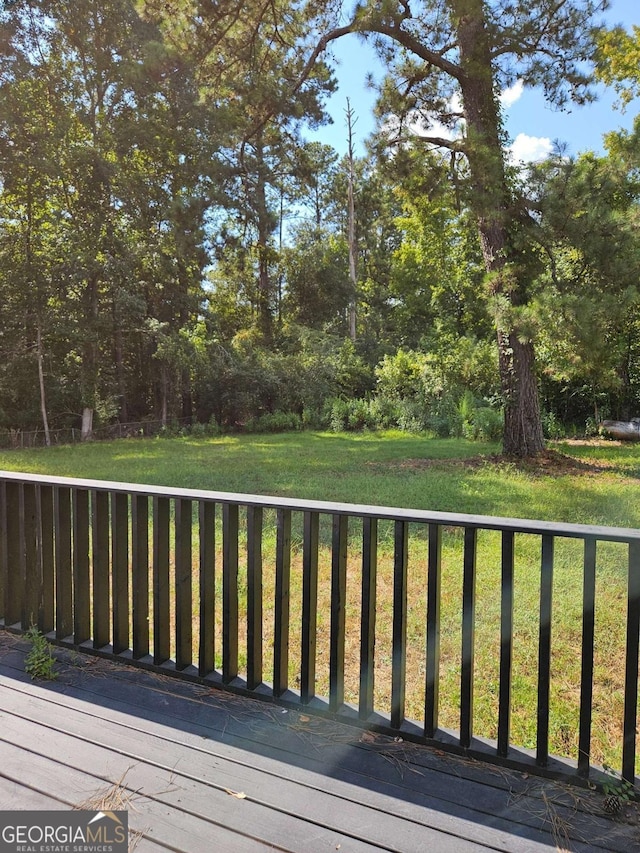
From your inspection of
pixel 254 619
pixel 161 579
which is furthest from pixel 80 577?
pixel 254 619

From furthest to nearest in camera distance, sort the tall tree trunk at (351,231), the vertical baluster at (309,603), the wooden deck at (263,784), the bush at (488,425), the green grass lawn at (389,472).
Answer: the tall tree trunk at (351,231), the bush at (488,425), the green grass lawn at (389,472), the vertical baluster at (309,603), the wooden deck at (263,784)

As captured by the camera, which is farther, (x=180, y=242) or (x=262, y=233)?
(x=262, y=233)

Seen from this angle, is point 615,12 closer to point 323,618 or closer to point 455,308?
point 323,618

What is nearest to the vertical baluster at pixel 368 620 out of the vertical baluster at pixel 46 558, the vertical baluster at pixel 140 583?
the vertical baluster at pixel 140 583

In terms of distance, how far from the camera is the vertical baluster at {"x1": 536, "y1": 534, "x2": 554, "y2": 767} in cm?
162

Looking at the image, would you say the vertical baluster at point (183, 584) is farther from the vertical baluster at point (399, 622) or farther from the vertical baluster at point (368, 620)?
the vertical baluster at point (399, 622)

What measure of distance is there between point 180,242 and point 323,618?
371 inches

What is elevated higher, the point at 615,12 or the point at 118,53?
the point at 118,53

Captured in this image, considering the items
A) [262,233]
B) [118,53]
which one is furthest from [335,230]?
[118,53]

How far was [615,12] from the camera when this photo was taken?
7496mm

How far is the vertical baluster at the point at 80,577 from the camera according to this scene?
241 cm

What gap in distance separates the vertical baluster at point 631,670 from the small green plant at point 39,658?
2.03 meters

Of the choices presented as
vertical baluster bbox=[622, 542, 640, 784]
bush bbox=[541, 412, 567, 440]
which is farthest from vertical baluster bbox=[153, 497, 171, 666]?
bush bbox=[541, 412, 567, 440]

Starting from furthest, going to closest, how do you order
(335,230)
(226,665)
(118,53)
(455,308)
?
1. (335,230)
2. (455,308)
3. (118,53)
4. (226,665)
